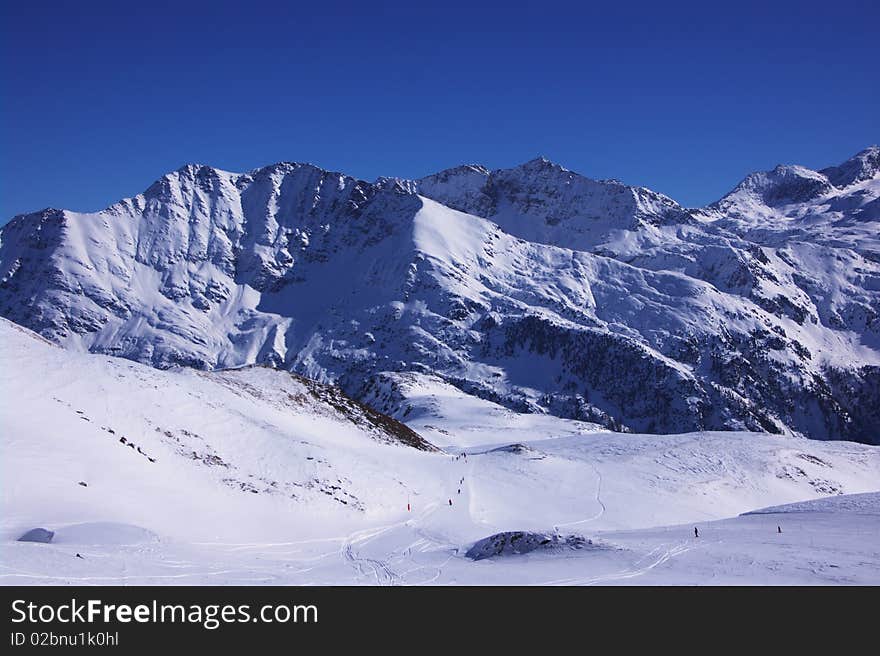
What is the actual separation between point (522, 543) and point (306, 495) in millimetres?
15039

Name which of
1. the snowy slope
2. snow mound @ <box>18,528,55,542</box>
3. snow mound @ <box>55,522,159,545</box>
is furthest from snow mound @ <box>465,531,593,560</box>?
snow mound @ <box>18,528,55,542</box>

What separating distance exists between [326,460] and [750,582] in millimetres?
32470

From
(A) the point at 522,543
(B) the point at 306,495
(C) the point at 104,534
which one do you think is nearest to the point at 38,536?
(C) the point at 104,534

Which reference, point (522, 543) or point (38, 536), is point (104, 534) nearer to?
point (38, 536)

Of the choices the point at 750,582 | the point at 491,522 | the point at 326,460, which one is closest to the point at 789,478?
the point at 491,522

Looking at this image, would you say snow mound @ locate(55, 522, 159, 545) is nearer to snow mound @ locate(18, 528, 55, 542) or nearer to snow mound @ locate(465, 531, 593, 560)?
snow mound @ locate(18, 528, 55, 542)

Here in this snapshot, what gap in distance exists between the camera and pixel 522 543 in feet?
112

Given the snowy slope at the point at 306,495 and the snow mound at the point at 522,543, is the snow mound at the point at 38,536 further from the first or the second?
the snow mound at the point at 522,543

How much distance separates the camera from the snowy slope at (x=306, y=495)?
2609 cm

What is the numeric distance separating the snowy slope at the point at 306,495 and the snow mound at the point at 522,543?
1.03 m

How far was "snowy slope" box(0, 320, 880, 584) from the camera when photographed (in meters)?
26.1

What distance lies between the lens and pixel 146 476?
35969mm

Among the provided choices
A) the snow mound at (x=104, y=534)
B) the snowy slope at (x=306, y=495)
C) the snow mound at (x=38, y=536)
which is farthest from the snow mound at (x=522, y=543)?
the snow mound at (x=38, y=536)
